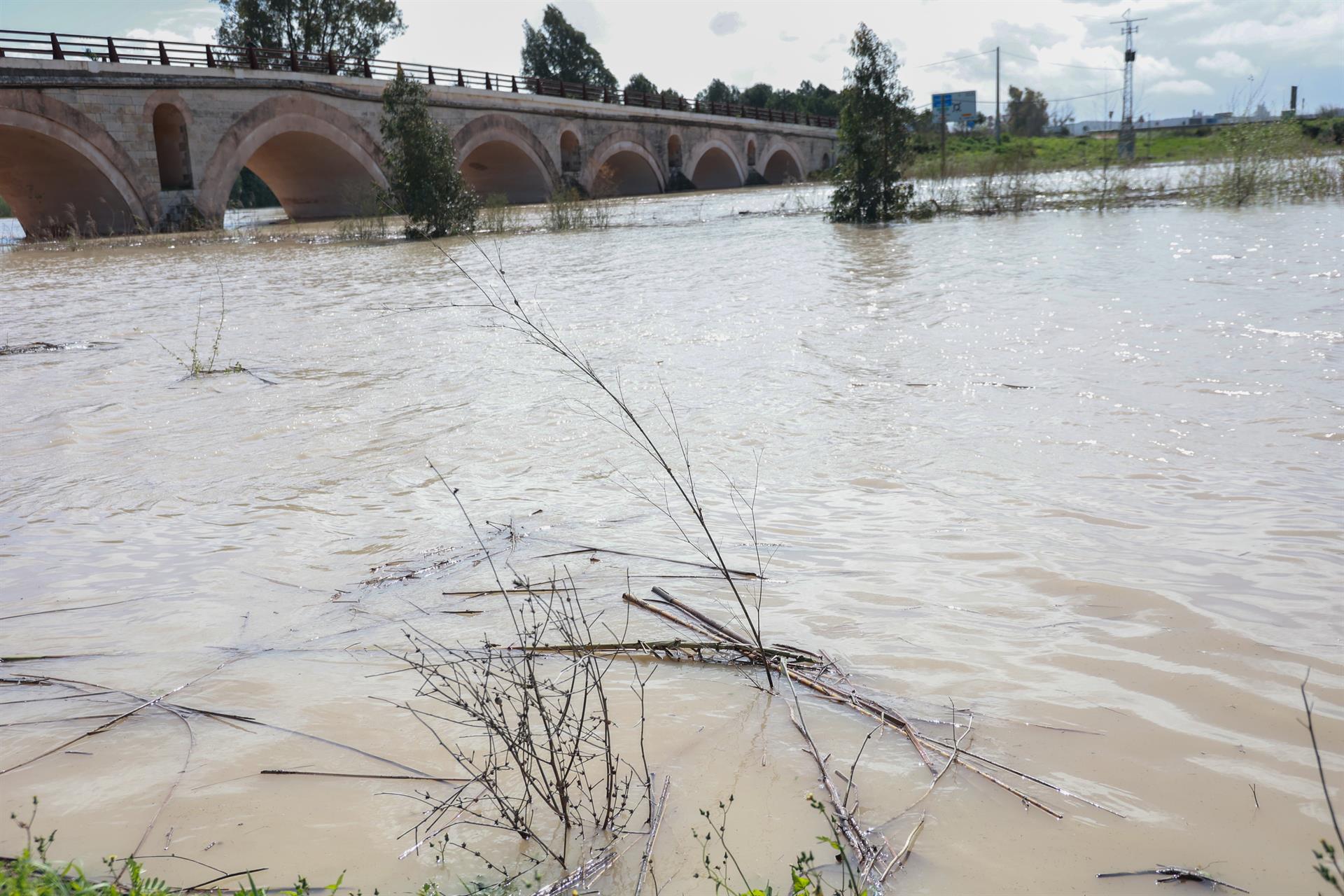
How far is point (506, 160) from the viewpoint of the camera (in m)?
36.9

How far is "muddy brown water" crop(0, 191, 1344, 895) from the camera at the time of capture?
196cm

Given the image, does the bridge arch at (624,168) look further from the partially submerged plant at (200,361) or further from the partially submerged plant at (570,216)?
the partially submerged plant at (200,361)

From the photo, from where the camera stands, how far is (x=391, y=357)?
7.45m

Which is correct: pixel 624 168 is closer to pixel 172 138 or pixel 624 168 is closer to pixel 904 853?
pixel 172 138

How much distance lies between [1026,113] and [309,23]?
56.7 meters

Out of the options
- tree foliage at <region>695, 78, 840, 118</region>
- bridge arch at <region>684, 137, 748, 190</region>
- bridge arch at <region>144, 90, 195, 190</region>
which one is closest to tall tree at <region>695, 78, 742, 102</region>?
tree foliage at <region>695, 78, 840, 118</region>

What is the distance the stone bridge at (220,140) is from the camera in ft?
72.1

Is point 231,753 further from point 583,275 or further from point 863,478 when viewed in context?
point 583,275

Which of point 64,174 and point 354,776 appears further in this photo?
point 64,174

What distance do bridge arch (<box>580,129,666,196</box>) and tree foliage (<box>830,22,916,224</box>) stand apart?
22.2 metres

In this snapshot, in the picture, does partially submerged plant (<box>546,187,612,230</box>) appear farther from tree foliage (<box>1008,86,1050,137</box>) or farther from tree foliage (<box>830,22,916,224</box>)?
tree foliage (<box>1008,86,1050,137</box>)

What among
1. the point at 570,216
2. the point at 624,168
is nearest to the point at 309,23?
the point at 624,168

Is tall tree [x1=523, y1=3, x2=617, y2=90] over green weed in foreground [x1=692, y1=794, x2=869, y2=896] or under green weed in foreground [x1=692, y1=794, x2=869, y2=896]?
over

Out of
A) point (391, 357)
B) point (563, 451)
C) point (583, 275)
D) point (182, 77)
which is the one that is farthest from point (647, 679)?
point (182, 77)
